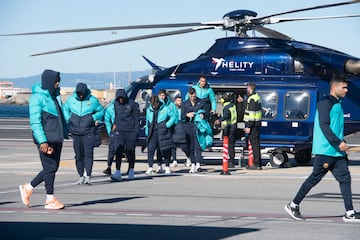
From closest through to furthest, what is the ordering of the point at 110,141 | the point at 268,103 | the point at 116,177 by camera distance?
the point at 116,177 → the point at 110,141 → the point at 268,103

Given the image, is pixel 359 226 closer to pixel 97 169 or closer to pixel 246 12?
pixel 97 169

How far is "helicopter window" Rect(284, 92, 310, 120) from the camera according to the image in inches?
813

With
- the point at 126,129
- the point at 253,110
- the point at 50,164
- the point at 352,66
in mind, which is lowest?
the point at 50,164

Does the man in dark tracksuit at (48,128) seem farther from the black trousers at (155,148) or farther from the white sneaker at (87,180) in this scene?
the black trousers at (155,148)

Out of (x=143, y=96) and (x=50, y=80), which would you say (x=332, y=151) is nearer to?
(x=50, y=80)

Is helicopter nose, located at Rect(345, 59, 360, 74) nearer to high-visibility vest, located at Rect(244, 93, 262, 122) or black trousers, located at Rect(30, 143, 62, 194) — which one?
high-visibility vest, located at Rect(244, 93, 262, 122)

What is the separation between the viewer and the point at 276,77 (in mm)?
20984

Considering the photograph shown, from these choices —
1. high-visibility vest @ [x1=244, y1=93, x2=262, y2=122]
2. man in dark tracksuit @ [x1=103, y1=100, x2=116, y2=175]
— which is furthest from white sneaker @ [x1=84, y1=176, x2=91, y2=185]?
high-visibility vest @ [x1=244, y1=93, x2=262, y2=122]

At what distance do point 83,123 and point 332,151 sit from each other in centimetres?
580

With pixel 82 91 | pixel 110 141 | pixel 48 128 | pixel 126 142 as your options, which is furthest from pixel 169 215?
pixel 110 141

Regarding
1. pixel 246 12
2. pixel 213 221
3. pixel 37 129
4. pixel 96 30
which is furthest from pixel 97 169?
pixel 213 221

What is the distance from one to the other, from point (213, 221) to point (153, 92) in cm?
→ 1114

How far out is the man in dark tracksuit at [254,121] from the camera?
19.5 meters

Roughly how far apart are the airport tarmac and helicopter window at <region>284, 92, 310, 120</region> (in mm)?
2257
